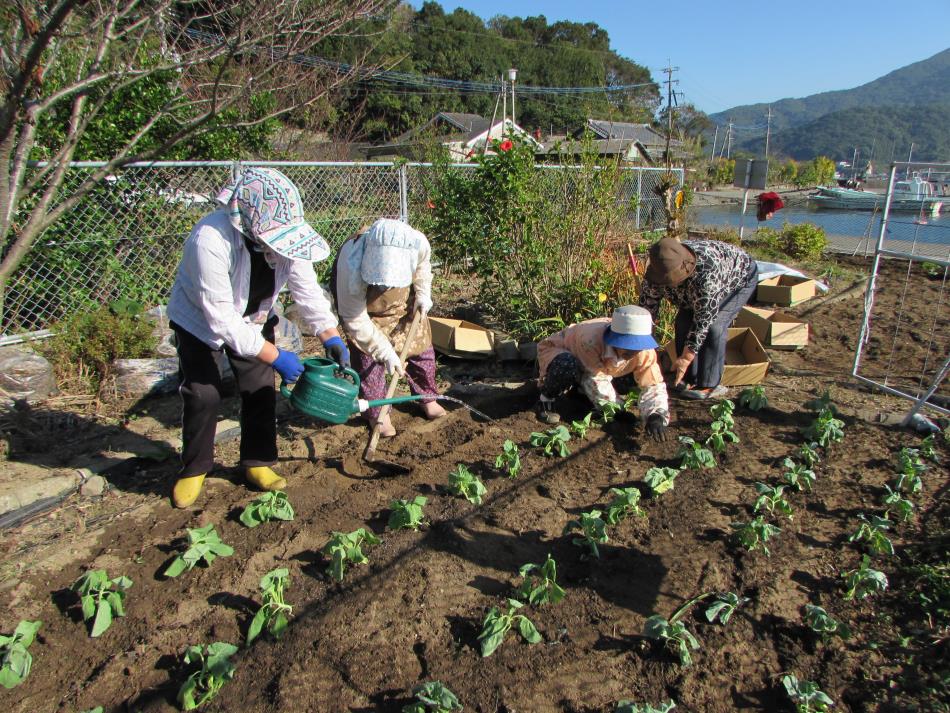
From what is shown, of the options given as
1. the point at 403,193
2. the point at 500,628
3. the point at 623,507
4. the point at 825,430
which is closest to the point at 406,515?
the point at 500,628

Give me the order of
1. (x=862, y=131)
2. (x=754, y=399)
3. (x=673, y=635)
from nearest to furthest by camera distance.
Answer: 1. (x=673, y=635)
2. (x=754, y=399)
3. (x=862, y=131)

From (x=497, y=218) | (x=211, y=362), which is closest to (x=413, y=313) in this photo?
(x=211, y=362)

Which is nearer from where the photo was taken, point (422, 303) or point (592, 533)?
point (592, 533)

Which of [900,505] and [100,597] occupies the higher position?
[900,505]

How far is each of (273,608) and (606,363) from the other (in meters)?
2.26

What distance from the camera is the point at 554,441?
137 inches

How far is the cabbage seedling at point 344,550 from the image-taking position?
2.47m

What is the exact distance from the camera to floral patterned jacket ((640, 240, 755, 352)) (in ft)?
12.7

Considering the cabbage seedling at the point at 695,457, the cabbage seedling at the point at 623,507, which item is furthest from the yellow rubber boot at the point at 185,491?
the cabbage seedling at the point at 695,457

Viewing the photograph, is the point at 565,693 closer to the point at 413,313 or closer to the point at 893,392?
the point at 413,313

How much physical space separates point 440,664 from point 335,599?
0.53m

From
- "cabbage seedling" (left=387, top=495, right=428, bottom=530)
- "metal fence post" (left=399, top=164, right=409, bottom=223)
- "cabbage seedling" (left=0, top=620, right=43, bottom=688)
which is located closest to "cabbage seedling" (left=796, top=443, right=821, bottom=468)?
"cabbage seedling" (left=387, top=495, right=428, bottom=530)

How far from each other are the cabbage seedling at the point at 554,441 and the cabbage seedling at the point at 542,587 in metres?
1.09

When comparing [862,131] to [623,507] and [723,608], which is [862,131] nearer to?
[623,507]
